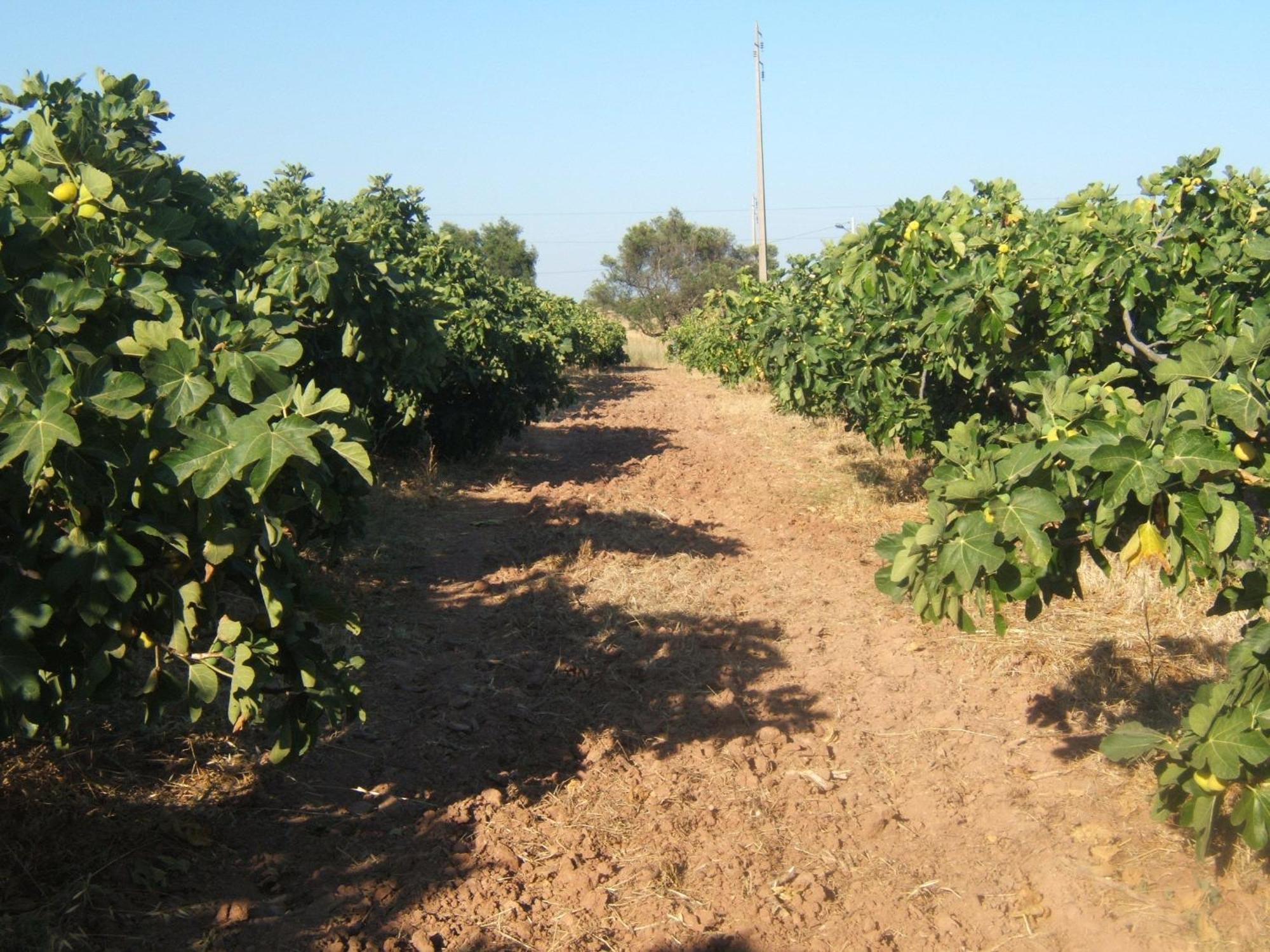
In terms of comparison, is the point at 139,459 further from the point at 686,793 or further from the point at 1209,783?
the point at 1209,783

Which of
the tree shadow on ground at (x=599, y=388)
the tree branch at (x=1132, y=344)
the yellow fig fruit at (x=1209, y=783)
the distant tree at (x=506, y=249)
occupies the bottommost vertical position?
the yellow fig fruit at (x=1209, y=783)

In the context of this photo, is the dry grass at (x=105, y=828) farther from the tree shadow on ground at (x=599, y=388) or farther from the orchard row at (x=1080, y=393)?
the tree shadow on ground at (x=599, y=388)

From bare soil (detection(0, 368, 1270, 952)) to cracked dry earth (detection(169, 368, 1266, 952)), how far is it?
0.01 metres

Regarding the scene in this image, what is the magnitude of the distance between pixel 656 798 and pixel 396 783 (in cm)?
103

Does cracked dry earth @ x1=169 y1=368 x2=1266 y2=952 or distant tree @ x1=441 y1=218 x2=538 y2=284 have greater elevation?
distant tree @ x1=441 y1=218 x2=538 y2=284

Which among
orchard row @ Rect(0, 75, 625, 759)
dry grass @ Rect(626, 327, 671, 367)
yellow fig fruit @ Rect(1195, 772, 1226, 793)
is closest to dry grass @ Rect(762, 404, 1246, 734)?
yellow fig fruit @ Rect(1195, 772, 1226, 793)

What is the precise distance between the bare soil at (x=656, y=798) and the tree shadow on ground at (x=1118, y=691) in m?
0.02

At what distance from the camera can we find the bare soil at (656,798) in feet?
10.8

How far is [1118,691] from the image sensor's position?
5020 mm

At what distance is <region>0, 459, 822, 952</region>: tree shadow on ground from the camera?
317 cm

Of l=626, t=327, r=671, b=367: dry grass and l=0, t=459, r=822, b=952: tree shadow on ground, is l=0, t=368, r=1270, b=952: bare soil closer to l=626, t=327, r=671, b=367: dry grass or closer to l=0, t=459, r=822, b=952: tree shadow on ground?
l=0, t=459, r=822, b=952: tree shadow on ground

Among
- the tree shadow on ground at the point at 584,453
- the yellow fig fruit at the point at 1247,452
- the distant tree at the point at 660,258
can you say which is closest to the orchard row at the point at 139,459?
the yellow fig fruit at the point at 1247,452

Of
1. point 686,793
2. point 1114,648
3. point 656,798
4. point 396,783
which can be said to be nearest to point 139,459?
point 396,783

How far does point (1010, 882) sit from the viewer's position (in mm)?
3646
